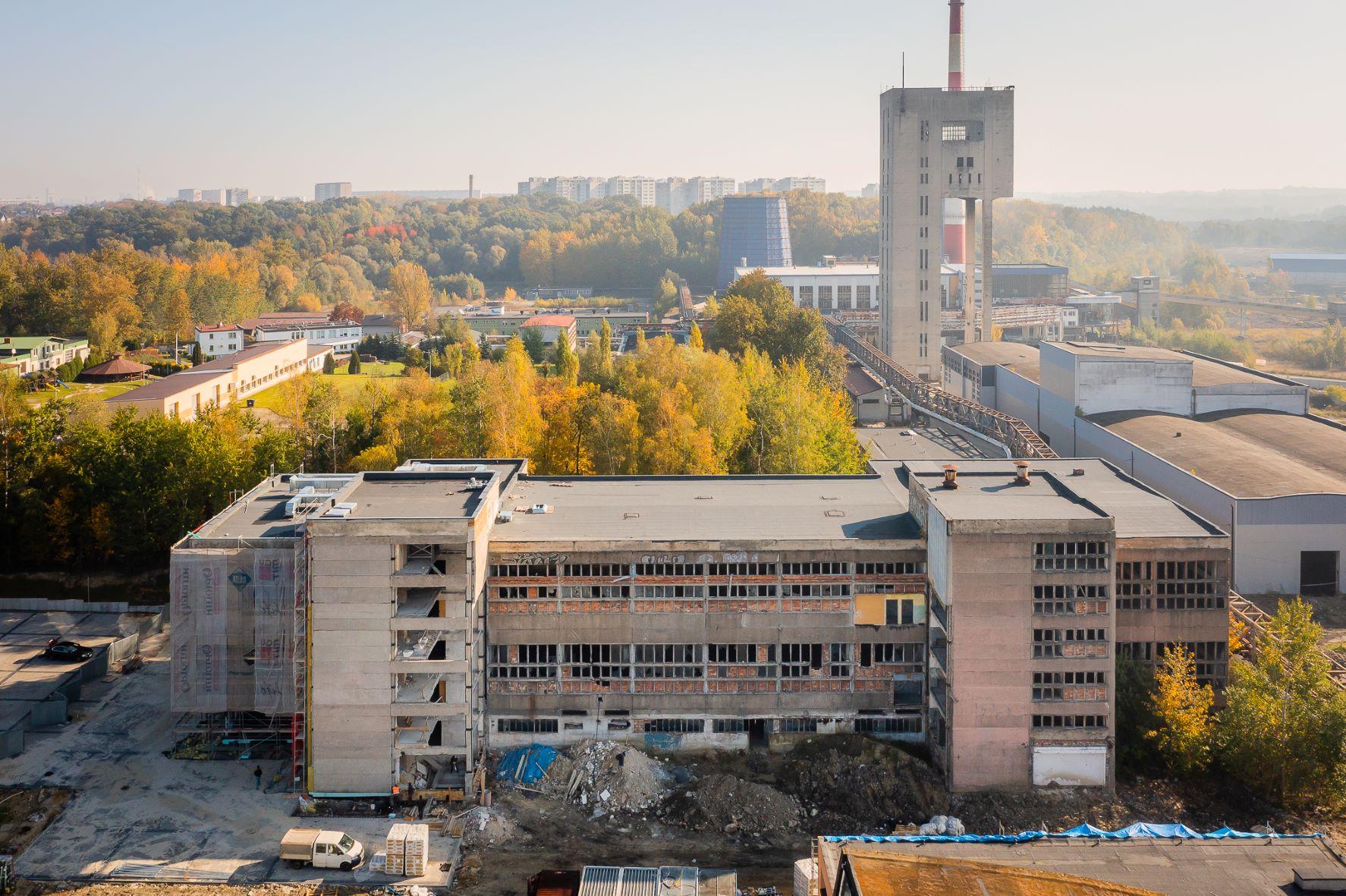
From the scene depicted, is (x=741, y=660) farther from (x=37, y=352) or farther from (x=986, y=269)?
(x=37, y=352)

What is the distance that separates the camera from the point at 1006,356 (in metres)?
74.4

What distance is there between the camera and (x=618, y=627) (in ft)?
106

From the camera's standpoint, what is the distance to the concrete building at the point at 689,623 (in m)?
30.2

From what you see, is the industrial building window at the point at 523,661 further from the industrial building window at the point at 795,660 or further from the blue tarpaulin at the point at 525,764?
the industrial building window at the point at 795,660

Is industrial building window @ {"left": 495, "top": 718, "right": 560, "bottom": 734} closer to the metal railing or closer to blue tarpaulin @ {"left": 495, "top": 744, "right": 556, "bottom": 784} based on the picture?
blue tarpaulin @ {"left": 495, "top": 744, "right": 556, "bottom": 784}

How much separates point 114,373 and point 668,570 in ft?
180

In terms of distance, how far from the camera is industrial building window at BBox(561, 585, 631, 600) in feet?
106

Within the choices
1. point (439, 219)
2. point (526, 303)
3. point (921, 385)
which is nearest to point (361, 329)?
point (526, 303)

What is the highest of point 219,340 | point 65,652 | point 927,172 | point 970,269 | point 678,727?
point 927,172

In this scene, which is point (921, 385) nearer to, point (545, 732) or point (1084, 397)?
point (1084, 397)

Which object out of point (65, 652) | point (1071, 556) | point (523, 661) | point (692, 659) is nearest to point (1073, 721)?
point (1071, 556)

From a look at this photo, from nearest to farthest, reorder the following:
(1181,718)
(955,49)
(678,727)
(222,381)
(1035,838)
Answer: (1035,838) → (1181,718) → (678,727) → (222,381) → (955,49)

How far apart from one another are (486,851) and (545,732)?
14.8ft

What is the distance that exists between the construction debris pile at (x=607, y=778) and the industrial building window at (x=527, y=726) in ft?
2.73
